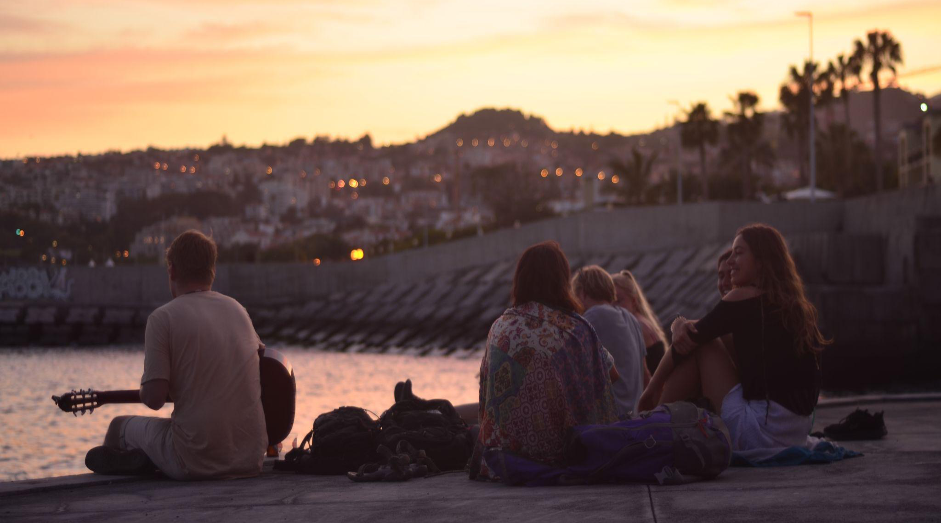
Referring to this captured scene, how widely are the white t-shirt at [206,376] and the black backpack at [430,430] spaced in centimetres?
87

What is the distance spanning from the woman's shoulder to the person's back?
121cm

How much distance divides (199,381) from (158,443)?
430 mm

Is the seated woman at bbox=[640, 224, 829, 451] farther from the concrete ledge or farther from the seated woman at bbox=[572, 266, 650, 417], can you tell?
the concrete ledge

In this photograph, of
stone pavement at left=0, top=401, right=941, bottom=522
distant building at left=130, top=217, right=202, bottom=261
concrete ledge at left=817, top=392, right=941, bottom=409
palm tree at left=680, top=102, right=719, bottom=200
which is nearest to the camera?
stone pavement at left=0, top=401, right=941, bottom=522

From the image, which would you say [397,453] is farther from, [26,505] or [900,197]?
[900,197]

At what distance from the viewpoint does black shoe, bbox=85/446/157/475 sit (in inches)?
247

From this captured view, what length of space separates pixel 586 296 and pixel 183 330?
2.74 metres

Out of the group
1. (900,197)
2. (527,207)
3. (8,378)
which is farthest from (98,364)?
(527,207)

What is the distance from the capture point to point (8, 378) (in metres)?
35.7

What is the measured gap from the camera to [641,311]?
8.20 metres

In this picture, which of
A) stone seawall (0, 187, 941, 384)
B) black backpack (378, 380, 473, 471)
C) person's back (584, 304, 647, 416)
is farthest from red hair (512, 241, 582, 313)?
stone seawall (0, 187, 941, 384)

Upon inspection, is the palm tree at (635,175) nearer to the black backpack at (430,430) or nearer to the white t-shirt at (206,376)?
the black backpack at (430,430)

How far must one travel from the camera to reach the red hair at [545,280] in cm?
584

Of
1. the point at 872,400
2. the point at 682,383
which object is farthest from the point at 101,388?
the point at 682,383
